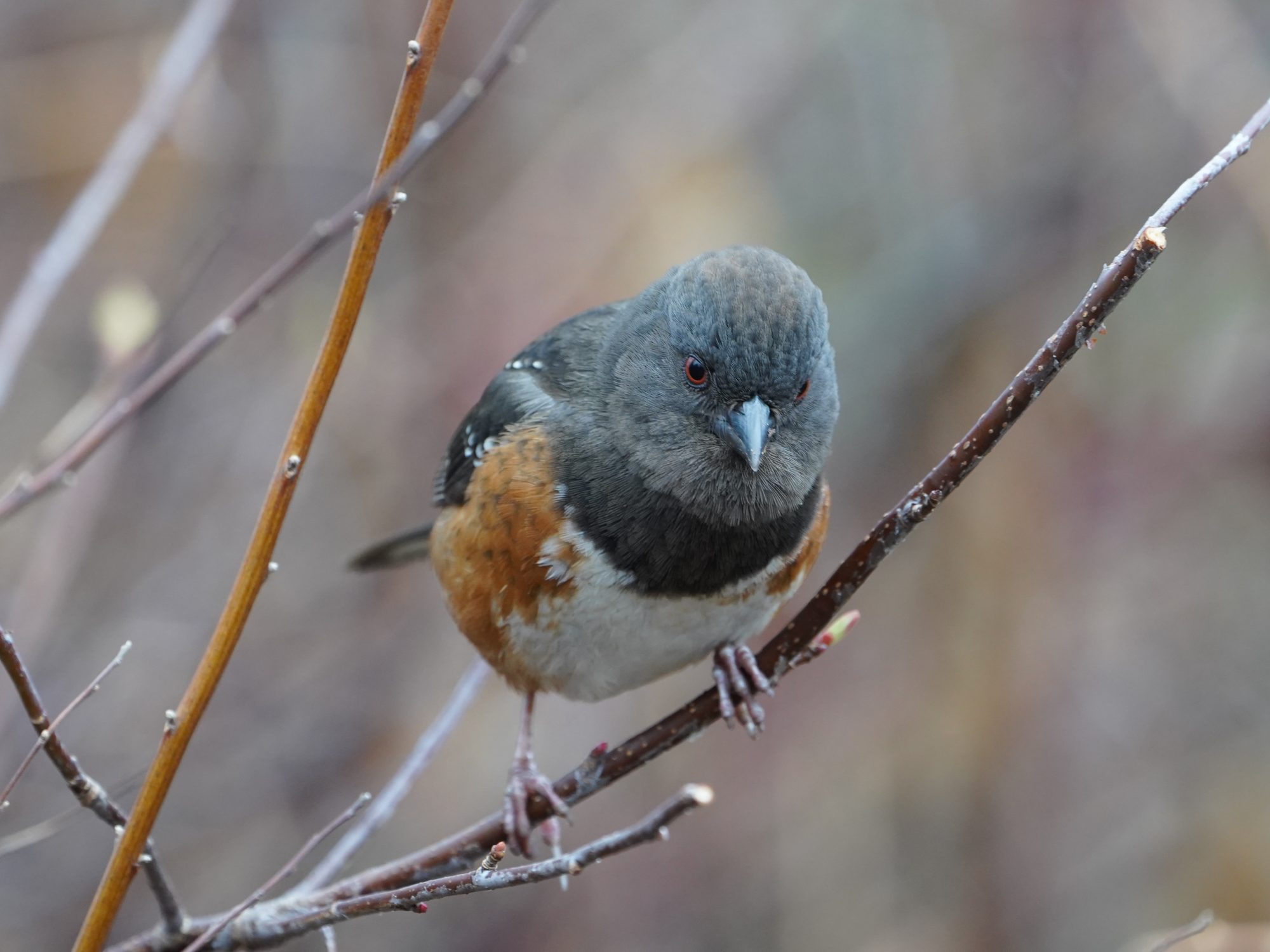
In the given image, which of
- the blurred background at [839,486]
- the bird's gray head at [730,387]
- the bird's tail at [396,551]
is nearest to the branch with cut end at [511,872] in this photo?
the bird's gray head at [730,387]

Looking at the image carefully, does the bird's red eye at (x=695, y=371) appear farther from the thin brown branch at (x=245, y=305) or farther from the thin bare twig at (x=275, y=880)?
the thin bare twig at (x=275, y=880)

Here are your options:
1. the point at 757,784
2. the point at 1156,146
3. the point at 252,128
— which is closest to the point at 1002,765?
the point at 757,784

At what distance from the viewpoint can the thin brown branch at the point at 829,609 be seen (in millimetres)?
1564

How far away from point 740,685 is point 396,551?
45.9 inches

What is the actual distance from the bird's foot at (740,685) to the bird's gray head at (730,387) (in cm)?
32

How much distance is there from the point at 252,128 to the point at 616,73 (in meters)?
1.53

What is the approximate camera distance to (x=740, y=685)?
2.42m

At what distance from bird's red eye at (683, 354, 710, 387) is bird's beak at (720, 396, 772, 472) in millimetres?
83

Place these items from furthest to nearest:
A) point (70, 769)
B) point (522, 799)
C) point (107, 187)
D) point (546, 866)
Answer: point (522, 799) → point (107, 187) → point (70, 769) → point (546, 866)

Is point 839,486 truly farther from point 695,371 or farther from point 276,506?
point 276,506

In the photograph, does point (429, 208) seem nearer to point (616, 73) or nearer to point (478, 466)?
point (616, 73)

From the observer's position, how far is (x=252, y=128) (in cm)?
468

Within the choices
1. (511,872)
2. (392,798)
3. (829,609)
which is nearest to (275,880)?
(511,872)

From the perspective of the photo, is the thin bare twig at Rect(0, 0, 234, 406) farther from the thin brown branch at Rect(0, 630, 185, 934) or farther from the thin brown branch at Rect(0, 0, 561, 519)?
the thin brown branch at Rect(0, 630, 185, 934)
